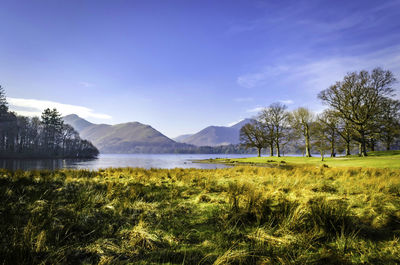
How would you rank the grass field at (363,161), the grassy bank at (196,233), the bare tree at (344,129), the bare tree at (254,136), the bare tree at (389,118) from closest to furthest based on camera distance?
the grassy bank at (196,233)
the grass field at (363,161)
the bare tree at (389,118)
the bare tree at (344,129)
the bare tree at (254,136)

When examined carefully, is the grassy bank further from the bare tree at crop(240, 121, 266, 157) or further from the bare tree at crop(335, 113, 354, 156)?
the bare tree at crop(240, 121, 266, 157)

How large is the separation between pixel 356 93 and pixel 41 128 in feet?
295

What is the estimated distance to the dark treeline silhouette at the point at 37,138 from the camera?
51875mm

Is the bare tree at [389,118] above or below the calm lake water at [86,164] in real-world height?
above

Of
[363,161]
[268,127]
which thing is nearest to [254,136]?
[268,127]

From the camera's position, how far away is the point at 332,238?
2928 millimetres

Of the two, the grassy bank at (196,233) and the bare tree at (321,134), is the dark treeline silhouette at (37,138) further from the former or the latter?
the bare tree at (321,134)

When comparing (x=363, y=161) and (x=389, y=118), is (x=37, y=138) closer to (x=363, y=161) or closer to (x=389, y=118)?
(x=363, y=161)

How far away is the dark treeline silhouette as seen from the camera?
170 feet

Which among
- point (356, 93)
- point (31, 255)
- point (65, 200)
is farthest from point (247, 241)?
point (356, 93)

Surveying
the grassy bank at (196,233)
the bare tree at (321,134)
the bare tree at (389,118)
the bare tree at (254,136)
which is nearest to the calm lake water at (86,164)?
the bare tree at (254,136)

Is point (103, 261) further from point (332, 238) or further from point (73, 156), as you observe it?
point (73, 156)

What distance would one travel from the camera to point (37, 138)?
6412 cm

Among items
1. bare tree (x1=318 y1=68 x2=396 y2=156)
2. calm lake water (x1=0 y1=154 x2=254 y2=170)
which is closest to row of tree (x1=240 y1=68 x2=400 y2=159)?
bare tree (x1=318 y1=68 x2=396 y2=156)
